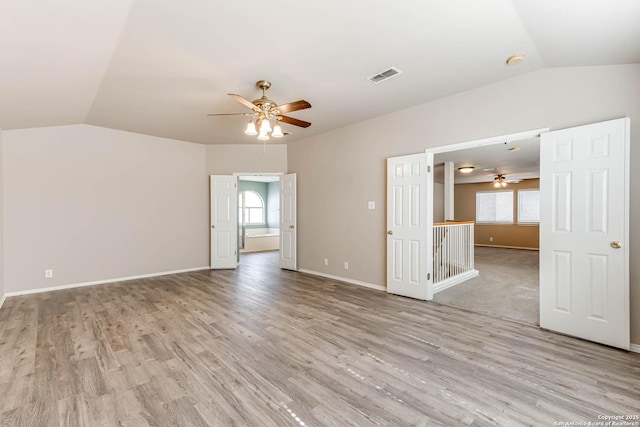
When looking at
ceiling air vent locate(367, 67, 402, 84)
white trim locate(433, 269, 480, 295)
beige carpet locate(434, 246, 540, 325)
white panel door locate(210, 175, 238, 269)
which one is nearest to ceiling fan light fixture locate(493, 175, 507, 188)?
beige carpet locate(434, 246, 540, 325)

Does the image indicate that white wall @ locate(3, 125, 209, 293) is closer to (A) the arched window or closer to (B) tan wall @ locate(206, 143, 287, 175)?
(B) tan wall @ locate(206, 143, 287, 175)

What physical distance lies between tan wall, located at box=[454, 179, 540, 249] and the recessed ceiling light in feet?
28.3

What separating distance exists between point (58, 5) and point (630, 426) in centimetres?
437

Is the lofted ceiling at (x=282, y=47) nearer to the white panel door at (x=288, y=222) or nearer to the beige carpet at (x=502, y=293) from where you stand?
the white panel door at (x=288, y=222)

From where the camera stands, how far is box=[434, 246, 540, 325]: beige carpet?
3.68m

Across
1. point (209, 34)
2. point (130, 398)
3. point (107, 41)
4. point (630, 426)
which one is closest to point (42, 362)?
point (130, 398)

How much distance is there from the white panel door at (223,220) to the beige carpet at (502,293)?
4246 millimetres

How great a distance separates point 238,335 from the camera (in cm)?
299

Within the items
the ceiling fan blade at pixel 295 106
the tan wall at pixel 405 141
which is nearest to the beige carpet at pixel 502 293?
the tan wall at pixel 405 141

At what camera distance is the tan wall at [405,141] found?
9.02 feet

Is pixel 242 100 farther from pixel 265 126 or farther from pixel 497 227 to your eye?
pixel 497 227

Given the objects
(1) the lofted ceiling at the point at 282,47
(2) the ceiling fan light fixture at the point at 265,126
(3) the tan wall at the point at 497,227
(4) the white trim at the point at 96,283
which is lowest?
(4) the white trim at the point at 96,283

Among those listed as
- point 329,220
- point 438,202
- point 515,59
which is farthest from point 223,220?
point 438,202

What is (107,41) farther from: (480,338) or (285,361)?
(480,338)
